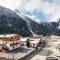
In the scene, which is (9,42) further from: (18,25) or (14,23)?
(14,23)

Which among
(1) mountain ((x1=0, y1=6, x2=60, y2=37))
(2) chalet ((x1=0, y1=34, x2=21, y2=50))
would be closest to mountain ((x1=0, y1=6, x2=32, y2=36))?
(1) mountain ((x1=0, y1=6, x2=60, y2=37))

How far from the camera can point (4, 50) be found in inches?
1839

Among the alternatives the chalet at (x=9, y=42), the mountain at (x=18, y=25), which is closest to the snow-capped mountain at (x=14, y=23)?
the mountain at (x=18, y=25)

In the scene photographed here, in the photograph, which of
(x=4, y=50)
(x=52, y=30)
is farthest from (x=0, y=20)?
(x=4, y=50)

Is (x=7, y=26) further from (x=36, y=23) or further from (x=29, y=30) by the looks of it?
(x=36, y=23)

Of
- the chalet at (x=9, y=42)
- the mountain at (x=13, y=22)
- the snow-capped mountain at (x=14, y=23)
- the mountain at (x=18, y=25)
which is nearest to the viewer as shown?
the chalet at (x=9, y=42)

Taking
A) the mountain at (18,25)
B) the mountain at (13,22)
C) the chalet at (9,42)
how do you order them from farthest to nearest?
the mountain at (13,22) < the mountain at (18,25) < the chalet at (9,42)

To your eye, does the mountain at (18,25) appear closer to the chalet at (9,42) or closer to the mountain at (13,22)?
the mountain at (13,22)

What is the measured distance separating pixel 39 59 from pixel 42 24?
366ft

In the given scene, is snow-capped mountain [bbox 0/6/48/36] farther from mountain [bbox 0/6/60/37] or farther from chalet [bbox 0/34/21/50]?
chalet [bbox 0/34/21/50]

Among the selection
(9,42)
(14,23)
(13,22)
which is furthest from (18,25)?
(9,42)

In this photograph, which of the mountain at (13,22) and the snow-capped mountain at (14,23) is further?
the mountain at (13,22)

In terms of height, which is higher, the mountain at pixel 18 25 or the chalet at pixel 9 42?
the mountain at pixel 18 25

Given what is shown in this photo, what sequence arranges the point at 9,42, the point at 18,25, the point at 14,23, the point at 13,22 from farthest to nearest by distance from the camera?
the point at 13,22 → the point at 14,23 → the point at 18,25 → the point at 9,42
